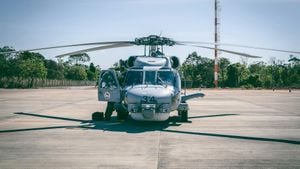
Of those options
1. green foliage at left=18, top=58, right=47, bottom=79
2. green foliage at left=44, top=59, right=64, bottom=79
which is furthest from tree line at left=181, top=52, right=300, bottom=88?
green foliage at left=44, top=59, right=64, bottom=79

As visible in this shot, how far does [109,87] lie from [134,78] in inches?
42.4

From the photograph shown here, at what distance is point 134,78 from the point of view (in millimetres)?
13398

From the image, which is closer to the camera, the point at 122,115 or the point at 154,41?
the point at 154,41

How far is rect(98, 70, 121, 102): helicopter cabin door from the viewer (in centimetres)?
1349

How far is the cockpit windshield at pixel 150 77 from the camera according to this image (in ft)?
43.0

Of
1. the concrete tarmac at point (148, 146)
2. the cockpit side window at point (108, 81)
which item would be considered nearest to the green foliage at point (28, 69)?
the cockpit side window at point (108, 81)

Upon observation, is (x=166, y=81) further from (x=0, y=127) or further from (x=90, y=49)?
(x=0, y=127)

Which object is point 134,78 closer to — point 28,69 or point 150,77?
point 150,77

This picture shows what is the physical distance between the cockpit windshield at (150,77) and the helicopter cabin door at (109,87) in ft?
1.59

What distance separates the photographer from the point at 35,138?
32.6 ft

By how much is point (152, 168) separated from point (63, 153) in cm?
240

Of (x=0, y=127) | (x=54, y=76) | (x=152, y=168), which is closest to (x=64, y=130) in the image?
(x=0, y=127)

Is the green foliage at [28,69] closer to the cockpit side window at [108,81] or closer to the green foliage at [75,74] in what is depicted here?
the green foliage at [75,74]

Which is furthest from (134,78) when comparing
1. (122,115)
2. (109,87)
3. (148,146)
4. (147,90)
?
(148,146)
